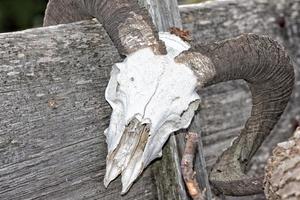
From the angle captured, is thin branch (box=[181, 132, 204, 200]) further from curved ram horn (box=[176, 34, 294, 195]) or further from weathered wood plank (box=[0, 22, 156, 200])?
weathered wood plank (box=[0, 22, 156, 200])

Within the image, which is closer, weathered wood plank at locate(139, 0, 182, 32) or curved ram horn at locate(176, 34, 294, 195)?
curved ram horn at locate(176, 34, 294, 195)

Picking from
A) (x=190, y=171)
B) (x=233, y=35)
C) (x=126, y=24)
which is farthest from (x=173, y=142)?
(x=233, y=35)

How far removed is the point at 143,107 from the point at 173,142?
0.26m

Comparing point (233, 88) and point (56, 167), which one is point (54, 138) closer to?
point (56, 167)

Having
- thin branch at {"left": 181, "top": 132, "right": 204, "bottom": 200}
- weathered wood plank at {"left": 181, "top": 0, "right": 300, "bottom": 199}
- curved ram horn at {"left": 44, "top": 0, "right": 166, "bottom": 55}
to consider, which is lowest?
weathered wood plank at {"left": 181, "top": 0, "right": 300, "bottom": 199}

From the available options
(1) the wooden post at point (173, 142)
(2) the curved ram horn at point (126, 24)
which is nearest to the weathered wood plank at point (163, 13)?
(1) the wooden post at point (173, 142)

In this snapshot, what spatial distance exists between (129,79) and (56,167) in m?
0.28

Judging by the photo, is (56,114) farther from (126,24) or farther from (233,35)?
(233,35)

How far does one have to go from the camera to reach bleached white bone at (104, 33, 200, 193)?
1.94m

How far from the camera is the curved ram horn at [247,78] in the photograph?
2062 millimetres

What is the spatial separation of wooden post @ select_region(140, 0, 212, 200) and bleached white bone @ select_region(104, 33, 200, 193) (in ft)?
0.45

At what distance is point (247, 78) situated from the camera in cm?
225

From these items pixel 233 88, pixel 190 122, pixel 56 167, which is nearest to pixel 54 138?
pixel 56 167

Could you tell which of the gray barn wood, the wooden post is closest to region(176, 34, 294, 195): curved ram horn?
the wooden post
